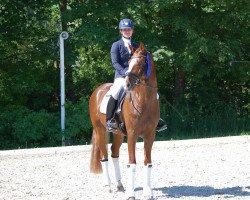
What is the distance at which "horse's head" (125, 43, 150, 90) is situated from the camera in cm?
645

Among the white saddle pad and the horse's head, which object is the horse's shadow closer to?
the white saddle pad

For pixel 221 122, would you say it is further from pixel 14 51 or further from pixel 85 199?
pixel 85 199

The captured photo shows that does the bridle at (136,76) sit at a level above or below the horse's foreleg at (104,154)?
above

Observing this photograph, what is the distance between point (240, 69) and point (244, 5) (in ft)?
5.68

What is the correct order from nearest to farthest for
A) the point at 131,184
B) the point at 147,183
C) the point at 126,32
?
the point at 131,184 → the point at 147,183 → the point at 126,32

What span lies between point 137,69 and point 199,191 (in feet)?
6.52

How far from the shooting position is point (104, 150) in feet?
25.1

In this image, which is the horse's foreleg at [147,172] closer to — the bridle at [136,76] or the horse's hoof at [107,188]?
the horse's hoof at [107,188]

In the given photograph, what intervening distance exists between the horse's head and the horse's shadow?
1666 mm

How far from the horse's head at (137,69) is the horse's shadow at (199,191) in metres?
1.67

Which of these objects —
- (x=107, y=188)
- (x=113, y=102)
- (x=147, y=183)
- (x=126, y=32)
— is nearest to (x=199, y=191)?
(x=147, y=183)

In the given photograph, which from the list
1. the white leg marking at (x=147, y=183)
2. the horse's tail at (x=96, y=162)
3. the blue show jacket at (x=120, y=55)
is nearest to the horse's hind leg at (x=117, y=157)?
the horse's tail at (x=96, y=162)

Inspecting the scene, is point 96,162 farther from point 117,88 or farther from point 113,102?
point 117,88

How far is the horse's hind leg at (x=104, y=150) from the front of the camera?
743 cm
